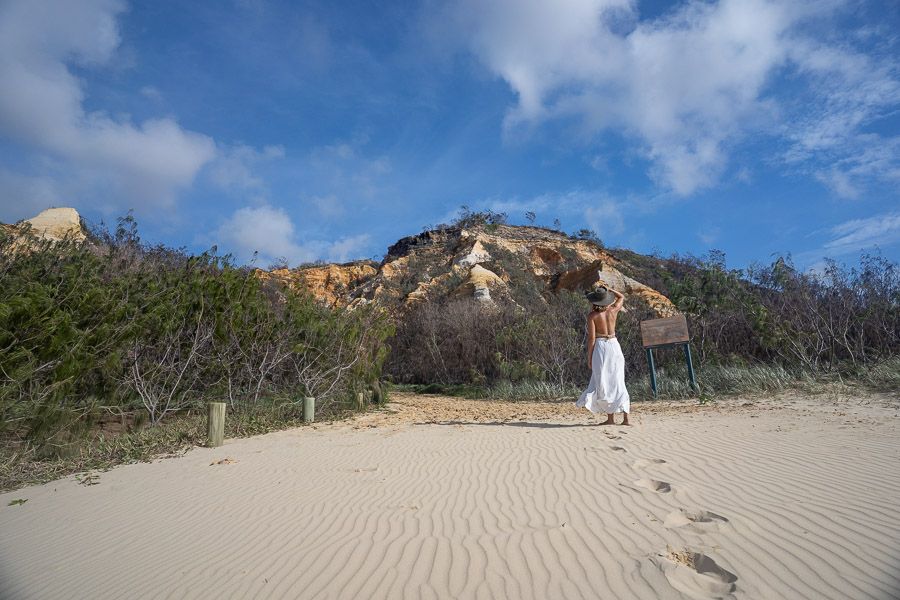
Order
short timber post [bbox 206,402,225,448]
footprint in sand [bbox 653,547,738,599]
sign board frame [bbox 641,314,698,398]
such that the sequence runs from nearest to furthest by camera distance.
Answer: footprint in sand [bbox 653,547,738,599] → short timber post [bbox 206,402,225,448] → sign board frame [bbox 641,314,698,398]

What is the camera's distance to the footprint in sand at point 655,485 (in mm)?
4012

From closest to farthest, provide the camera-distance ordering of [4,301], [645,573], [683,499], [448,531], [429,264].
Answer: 1. [645,573]
2. [448,531]
3. [683,499]
4. [4,301]
5. [429,264]

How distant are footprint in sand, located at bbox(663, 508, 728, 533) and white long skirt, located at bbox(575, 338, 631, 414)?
12.1 feet

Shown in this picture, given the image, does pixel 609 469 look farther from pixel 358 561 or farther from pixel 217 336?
pixel 217 336

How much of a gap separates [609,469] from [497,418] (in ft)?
15.8

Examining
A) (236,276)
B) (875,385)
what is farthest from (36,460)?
(875,385)

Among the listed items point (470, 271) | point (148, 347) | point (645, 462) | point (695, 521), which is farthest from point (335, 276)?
point (695, 521)

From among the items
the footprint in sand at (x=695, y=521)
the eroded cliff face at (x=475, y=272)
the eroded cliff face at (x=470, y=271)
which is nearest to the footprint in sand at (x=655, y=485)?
the footprint in sand at (x=695, y=521)

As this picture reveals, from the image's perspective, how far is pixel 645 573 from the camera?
2609mm

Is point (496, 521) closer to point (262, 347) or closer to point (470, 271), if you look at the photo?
point (262, 347)

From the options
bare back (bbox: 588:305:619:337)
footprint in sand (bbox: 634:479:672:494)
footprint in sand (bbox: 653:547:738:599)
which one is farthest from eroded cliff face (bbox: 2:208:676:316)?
footprint in sand (bbox: 653:547:738:599)

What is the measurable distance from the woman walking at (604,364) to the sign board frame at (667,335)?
4.52m

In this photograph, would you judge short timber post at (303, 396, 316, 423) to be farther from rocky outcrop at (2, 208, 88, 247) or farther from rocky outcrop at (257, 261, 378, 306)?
rocky outcrop at (257, 261, 378, 306)

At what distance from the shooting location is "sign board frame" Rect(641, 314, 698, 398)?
36.6 ft
